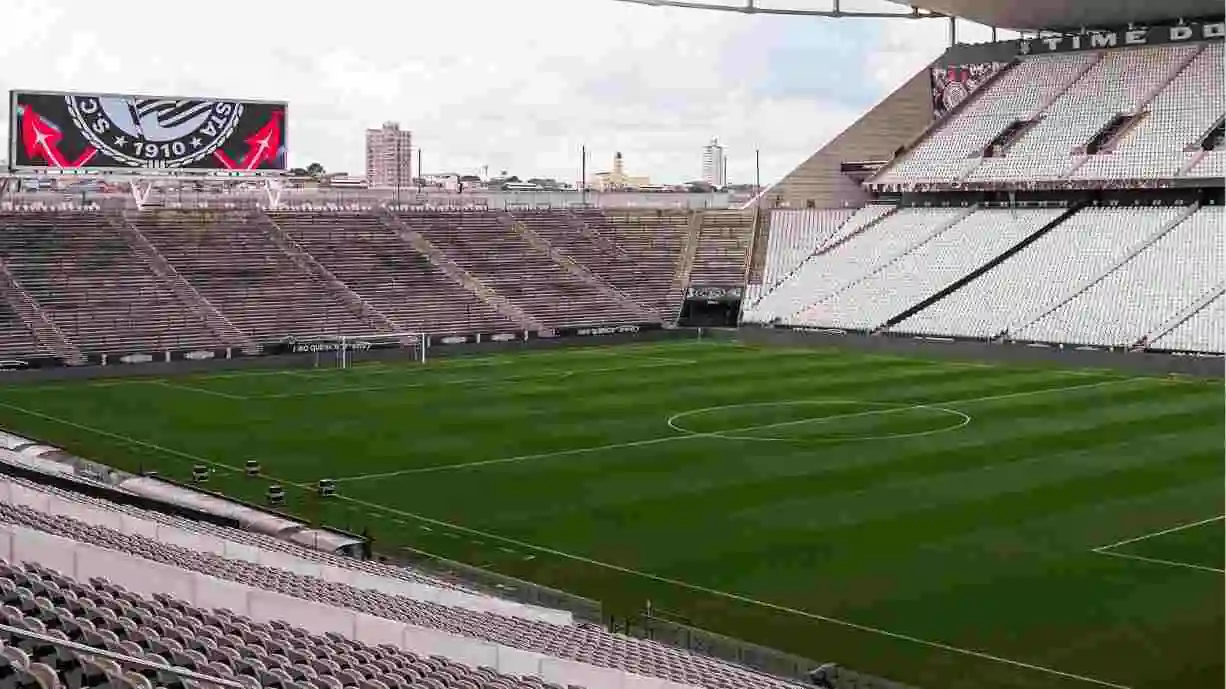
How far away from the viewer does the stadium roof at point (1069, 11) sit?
201 ft

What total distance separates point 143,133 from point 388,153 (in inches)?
4036

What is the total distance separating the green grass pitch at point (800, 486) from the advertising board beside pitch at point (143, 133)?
12.5 meters

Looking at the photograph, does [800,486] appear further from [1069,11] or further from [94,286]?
[1069,11]

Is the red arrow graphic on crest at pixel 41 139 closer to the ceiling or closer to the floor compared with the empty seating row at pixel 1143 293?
closer to the ceiling

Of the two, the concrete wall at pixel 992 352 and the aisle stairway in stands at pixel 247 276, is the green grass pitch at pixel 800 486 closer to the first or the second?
the concrete wall at pixel 992 352

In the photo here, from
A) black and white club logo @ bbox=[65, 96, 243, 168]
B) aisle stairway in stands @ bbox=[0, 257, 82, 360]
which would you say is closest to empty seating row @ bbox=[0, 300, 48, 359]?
aisle stairway in stands @ bbox=[0, 257, 82, 360]

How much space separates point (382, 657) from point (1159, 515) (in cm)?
1710

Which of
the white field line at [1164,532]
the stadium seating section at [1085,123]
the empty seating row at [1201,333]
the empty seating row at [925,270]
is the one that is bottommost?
the white field line at [1164,532]

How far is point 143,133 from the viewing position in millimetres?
55812

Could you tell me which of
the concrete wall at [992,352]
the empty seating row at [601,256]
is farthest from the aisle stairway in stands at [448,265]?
the concrete wall at [992,352]

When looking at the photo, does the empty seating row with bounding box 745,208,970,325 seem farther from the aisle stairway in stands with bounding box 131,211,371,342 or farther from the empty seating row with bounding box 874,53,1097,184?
the aisle stairway in stands with bounding box 131,211,371,342

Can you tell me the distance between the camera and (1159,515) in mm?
25641

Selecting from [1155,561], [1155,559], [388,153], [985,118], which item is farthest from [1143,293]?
[388,153]

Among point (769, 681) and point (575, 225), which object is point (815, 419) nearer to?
point (769, 681)
